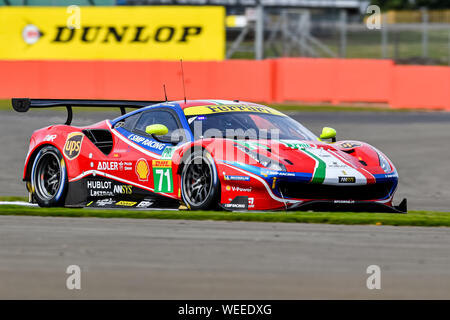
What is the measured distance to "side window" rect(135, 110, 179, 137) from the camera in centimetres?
998

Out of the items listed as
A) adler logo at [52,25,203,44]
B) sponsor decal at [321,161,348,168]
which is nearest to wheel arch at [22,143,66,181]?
sponsor decal at [321,161,348,168]

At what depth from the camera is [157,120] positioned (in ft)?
33.5

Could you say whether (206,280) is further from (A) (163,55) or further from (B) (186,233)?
(A) (163,55)

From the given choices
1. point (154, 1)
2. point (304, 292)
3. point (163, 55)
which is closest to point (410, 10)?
point (154, 1)

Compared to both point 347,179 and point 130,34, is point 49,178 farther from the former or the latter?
point 130,34

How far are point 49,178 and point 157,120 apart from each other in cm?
149

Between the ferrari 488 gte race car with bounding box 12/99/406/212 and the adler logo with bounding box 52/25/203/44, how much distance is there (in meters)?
20.1

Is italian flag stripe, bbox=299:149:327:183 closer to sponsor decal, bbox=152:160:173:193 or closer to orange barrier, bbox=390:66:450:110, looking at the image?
sponsor decal, bbox=152:160:173:193

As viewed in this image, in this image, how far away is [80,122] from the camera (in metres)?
22.8

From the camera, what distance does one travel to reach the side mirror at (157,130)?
960 cm

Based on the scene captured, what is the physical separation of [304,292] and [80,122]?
18132 millimetres

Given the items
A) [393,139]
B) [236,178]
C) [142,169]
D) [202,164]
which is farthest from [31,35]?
[236,178]

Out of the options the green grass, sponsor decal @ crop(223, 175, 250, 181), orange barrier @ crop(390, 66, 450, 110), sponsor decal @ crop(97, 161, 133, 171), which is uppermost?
orange barrier @ crop(390, 66, 450, 110)
